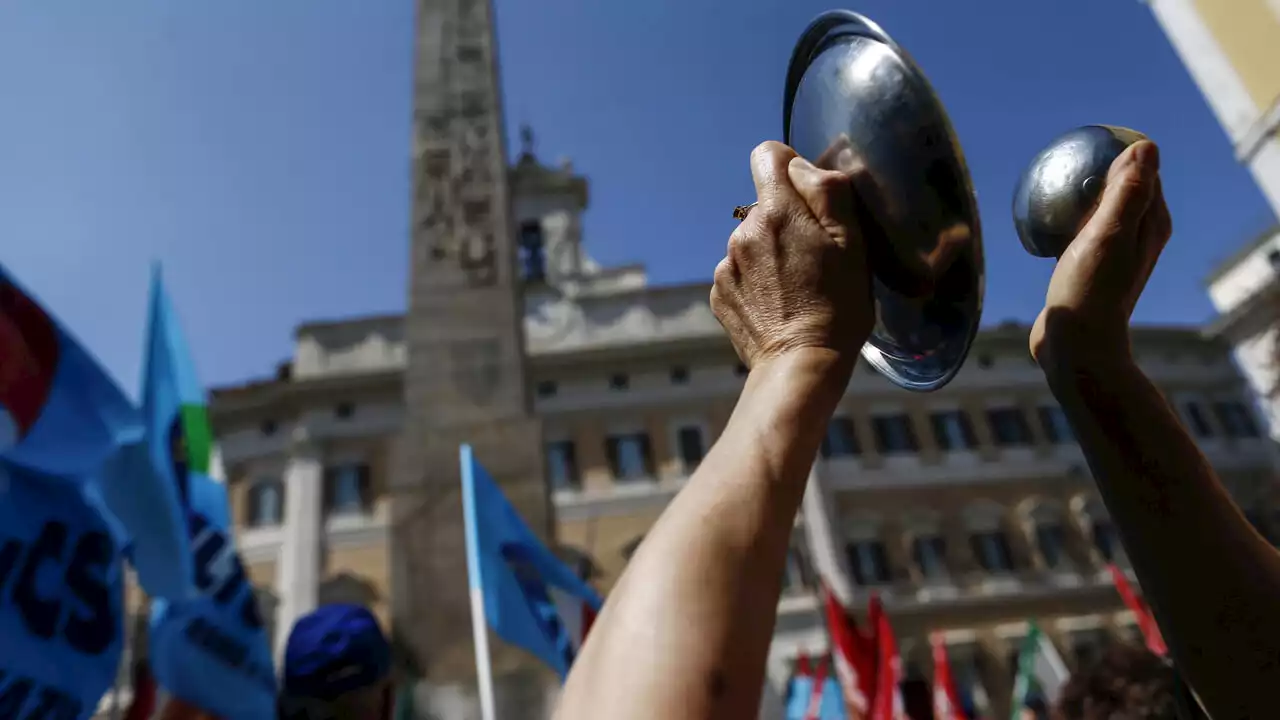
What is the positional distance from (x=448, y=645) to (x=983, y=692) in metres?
17.2

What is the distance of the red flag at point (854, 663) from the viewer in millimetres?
7750

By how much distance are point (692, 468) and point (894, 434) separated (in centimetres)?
546

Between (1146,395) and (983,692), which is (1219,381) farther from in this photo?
(1146,395)

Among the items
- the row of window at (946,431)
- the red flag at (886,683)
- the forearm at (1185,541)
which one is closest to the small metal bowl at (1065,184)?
the forearm at (1185,541)

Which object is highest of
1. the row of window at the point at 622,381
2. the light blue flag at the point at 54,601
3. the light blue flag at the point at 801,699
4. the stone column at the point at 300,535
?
the row of window at the point at 622,381

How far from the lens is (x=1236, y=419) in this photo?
2330 centimetres

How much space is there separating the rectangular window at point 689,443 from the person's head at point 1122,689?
1758 cm

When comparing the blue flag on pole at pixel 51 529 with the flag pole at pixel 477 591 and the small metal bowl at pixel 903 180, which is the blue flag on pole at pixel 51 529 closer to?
the flag pole at pixel 477 591

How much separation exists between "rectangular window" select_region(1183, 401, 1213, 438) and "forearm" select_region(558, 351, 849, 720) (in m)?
26.3

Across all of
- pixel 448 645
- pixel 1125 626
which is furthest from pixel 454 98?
pixel 1125 626

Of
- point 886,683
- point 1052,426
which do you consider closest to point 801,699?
point 886,683

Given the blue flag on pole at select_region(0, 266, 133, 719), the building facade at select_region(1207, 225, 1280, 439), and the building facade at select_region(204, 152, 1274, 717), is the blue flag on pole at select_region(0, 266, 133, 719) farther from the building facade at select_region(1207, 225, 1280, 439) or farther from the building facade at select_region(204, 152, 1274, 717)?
the building facade at select_region(1207, 225, 1280, 439)

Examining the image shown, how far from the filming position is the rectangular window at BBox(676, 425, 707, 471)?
1986 cm

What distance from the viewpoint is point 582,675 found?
67cm
